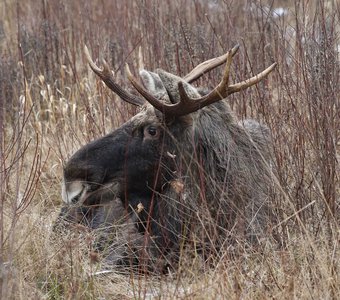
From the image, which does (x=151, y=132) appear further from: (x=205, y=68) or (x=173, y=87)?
(x=205, y=68)

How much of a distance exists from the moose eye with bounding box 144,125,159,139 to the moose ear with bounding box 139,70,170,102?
0.19 m

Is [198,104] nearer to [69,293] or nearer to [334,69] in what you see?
[334,69]

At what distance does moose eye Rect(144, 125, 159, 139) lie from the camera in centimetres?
550

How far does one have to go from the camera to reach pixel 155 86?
571cm

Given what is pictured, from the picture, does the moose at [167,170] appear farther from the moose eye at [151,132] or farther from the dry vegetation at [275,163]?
the dry vegetation at [275,163]

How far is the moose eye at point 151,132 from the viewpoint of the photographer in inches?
217

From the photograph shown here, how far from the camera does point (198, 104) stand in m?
5.24

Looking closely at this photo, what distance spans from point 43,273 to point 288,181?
1611 mm

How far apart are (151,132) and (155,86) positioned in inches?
14.6

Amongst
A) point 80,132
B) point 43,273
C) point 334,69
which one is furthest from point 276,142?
point 80,132

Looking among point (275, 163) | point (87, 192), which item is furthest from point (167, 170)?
point (275, 163)

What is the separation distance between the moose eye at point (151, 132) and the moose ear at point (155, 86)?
193 millimetres

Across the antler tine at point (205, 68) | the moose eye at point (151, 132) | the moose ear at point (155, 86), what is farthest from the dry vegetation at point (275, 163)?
the moose eye at point (151, 132)

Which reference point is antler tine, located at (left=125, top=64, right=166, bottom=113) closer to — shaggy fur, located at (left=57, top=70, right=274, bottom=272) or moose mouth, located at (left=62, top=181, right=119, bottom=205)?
shaggy fur, located at (left=57, top=70, right=274, bottom=272)
